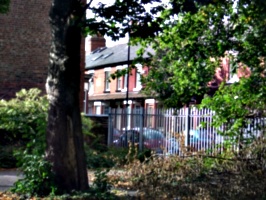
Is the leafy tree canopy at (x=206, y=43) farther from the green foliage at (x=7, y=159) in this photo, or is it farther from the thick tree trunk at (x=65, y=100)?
the green foliage at (x=7, y=159)

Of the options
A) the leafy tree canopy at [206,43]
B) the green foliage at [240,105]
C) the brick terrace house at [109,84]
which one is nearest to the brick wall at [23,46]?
the leafy tree canopy at [206,43]

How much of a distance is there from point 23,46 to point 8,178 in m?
10.9

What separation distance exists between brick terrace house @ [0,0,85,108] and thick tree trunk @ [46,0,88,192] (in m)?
15.0

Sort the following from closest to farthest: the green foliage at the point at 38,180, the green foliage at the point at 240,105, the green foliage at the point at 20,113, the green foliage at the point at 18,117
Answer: the green foliage at the point at 38,180 → the green foliage at the point at 240,105 → the green foliage at the point at 18,117 → the green foliage at the point at 20,113

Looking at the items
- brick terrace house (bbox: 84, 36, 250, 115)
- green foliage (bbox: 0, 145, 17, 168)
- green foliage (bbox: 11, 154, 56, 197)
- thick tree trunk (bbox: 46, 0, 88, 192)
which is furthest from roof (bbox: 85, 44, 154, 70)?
green foliage (bbox: 11, 154, 56, 197)

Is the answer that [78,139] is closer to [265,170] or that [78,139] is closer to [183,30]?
[265,170]

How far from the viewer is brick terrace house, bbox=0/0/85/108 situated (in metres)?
26.9

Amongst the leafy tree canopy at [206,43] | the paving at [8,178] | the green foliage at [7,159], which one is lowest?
the paving at [8,178]

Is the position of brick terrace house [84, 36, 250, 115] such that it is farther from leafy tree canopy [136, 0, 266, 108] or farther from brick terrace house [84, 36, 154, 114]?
leafy tree canopy [136, 0, 266, 108]

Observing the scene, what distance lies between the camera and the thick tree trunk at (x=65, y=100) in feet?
40.1

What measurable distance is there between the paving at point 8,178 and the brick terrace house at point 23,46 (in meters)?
7.72

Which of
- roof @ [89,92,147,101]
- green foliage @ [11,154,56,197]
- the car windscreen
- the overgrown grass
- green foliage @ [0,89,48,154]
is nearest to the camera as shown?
the overgrown grass

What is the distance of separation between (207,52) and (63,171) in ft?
18.5

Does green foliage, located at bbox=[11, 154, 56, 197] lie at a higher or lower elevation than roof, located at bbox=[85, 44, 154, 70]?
lower
